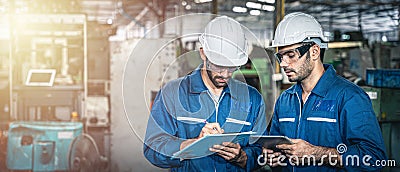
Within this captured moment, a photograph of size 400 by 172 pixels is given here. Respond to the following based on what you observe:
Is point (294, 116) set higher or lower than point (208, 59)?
lower

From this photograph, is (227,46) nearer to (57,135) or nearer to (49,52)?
(57,135)

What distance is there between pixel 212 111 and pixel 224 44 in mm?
343

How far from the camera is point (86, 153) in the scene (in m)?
Result: 4.98

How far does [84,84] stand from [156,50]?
3.70 feet

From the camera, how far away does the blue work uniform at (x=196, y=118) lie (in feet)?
8.14

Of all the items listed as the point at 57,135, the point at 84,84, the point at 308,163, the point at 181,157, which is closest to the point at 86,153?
the point at 57,135

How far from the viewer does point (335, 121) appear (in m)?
2.37

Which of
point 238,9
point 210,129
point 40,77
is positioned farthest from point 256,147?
point 238,9

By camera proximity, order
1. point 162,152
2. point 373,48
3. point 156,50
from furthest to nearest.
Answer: point 373,48 < point 156,50 < point 162,152

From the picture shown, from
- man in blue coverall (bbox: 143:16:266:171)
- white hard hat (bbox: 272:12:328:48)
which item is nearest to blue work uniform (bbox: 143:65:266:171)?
man in blue coverall (bbox: 143:16:266:171)

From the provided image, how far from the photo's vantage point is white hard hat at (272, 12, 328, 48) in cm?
245

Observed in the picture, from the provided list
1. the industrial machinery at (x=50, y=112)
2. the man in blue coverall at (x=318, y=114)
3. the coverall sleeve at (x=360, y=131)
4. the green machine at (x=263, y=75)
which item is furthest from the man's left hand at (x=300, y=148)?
the green machine at (x=263, y=75)

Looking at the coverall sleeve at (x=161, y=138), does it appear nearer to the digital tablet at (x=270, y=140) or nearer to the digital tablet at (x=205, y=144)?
the digital tablet at (x=205, y=144)

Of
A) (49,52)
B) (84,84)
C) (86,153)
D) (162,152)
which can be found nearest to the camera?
(162,152)
